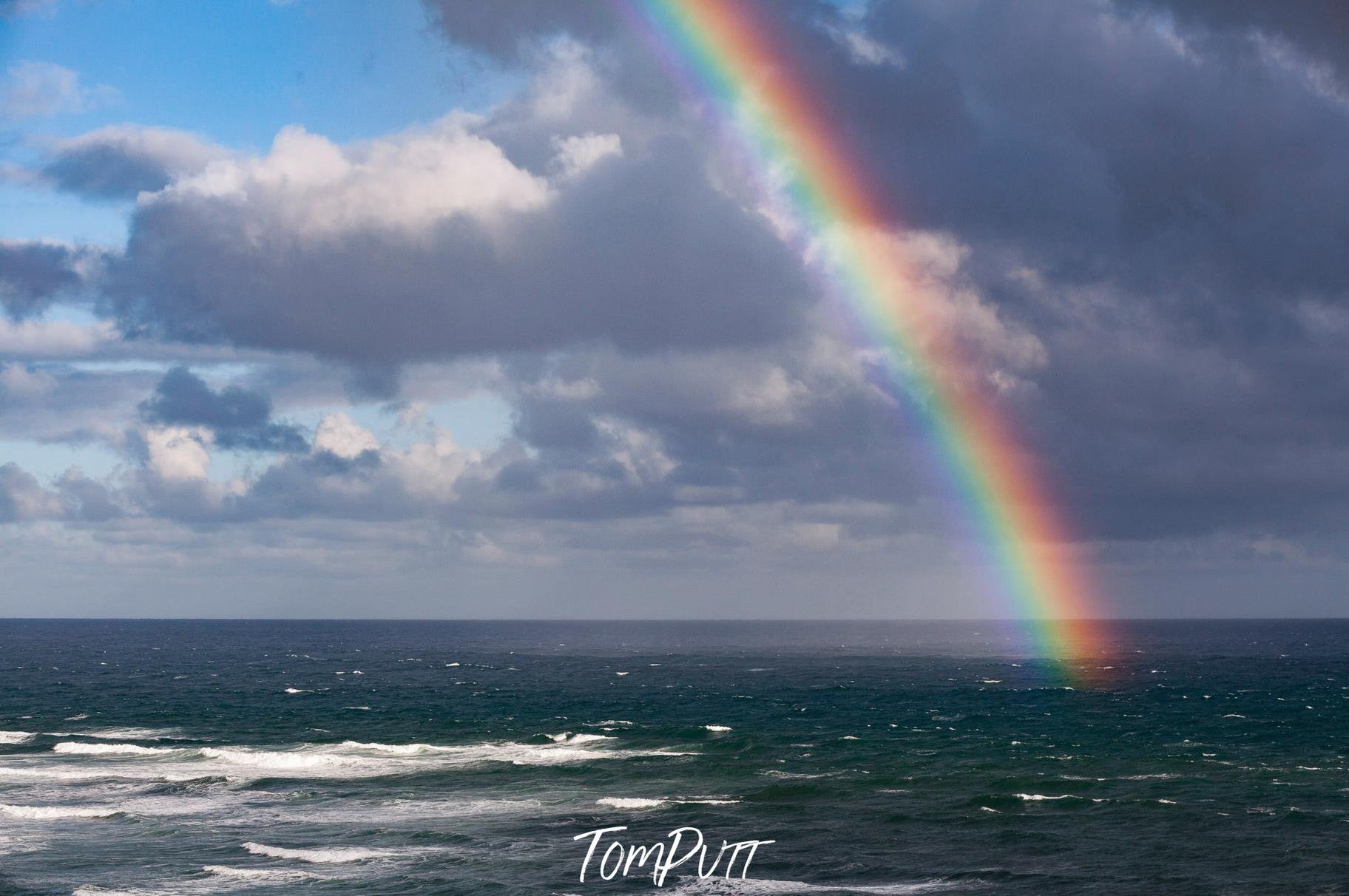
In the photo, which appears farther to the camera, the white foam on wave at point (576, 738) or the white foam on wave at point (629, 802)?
the white foam on wave at point (576, 738)

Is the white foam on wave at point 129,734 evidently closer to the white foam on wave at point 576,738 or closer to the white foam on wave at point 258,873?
the white foam on wave at point 576,738

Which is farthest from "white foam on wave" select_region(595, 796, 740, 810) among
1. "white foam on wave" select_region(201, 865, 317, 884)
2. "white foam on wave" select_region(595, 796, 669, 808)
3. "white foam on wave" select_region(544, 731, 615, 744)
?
"white foam on wave" select_region(544, 731, 615, 744)

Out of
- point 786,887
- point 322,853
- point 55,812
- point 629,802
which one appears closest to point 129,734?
point 55,812

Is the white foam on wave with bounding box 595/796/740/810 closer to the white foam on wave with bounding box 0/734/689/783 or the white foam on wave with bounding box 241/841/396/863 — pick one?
the white foam on wave with bounding box 241/841/396/863

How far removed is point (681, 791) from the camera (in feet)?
227

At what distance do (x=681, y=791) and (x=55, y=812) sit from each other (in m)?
33.2

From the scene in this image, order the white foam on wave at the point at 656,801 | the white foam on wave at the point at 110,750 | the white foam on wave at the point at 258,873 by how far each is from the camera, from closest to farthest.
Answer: the white foam on wave at the point at 258,873 → the white foam on wave at the point at 656,801 → the white foam on wave at the point at 110,750

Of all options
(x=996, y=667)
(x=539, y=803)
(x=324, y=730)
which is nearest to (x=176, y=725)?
(x=324, y=730)

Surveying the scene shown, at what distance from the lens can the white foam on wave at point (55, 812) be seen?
2441 inches

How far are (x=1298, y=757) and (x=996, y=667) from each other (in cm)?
11234

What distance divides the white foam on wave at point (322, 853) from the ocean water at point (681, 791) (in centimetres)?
19

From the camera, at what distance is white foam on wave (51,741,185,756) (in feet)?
285

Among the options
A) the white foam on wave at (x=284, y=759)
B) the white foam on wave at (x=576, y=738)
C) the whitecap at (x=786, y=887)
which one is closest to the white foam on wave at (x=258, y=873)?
the whitecap at (x=786, y=887)

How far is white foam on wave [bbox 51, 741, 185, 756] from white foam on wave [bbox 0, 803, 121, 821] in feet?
72.1
